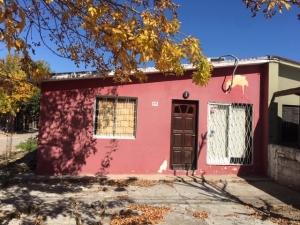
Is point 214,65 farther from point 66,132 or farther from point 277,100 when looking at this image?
point 66,132

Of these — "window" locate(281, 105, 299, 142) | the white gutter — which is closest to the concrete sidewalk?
"window" locate(281, 105, 299, 142)

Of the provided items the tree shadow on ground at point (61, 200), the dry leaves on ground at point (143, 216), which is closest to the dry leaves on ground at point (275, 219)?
the dry leaves on ground at point (143, 216)

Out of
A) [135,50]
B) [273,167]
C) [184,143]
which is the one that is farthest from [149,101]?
[135,50]

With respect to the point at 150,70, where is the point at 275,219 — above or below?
below

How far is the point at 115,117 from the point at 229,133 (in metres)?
3.60

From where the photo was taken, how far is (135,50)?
3.75 meters

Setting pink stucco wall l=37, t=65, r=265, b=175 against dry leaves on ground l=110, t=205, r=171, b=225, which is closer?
dry leaves on ground l=110, t=205, r=171, b=225

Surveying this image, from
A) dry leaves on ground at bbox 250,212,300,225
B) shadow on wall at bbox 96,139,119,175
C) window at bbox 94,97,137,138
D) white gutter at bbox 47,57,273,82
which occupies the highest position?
white gutter at bbox 47,57,273,82

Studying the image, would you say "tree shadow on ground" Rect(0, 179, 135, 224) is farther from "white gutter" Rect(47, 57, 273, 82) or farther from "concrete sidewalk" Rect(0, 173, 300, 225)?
"white gutter" Rect(47, 57, 273, 82)

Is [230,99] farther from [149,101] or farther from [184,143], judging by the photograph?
[149,101]

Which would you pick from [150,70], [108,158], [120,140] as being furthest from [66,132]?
[150,70]

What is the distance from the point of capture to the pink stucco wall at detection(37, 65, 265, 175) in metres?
7.84

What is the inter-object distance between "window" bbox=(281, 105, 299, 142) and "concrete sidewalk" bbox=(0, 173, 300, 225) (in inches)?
70.4

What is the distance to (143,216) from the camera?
5.05m
